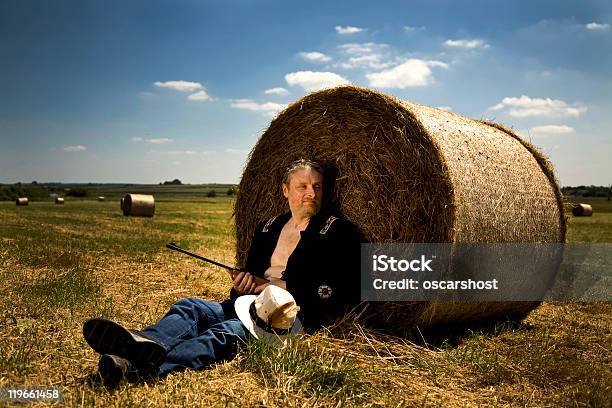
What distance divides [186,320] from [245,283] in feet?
2.08

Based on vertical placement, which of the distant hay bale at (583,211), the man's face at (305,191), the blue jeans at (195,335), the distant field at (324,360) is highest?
the man's face at (305,191)

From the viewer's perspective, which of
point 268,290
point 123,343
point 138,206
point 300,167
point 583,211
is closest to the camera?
point 123,343

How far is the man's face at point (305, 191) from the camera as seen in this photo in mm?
4836

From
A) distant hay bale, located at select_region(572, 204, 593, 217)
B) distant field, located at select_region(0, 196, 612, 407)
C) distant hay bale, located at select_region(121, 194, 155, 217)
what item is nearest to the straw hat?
distant field, located at select_region(0, 196, 612, 407)

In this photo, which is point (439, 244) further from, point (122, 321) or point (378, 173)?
point (122, 321)

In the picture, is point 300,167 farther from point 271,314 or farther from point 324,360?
point 324,360

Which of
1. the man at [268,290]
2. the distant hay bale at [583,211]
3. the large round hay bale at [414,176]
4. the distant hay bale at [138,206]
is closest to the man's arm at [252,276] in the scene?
the man at [268,290]

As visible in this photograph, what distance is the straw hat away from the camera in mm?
3811

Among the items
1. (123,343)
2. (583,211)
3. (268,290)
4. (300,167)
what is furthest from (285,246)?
(583,211)

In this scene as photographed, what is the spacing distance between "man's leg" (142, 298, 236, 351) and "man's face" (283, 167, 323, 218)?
0.99 metres

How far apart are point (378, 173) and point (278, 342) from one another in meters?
1.95

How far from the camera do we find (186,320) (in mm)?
3865

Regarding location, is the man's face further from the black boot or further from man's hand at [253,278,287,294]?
the black boot

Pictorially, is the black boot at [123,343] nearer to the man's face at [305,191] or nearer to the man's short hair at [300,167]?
the man's face at [305,191]
